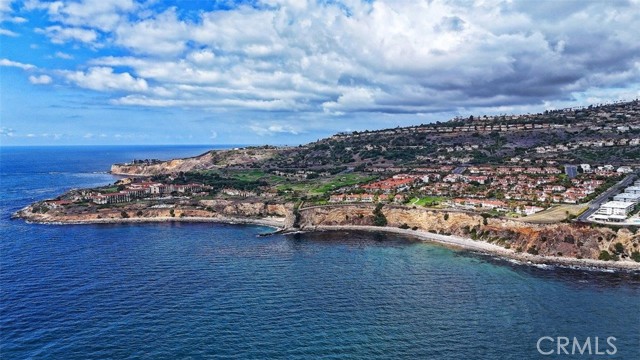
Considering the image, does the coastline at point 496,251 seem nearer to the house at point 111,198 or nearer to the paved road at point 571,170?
the paved road at point 571,170

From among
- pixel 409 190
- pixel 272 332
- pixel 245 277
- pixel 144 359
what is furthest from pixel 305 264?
pixel 409 190

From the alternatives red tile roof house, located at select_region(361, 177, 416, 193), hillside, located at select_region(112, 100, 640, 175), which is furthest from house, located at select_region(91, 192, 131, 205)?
red tile roof house, located at select_region(361, 177, 416, 193)

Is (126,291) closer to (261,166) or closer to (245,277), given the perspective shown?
(245,277)

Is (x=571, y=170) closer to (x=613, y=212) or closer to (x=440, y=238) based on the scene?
(x=613, y=212)

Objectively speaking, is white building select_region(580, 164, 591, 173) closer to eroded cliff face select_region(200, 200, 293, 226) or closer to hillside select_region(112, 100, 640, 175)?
hillside select_region(112, 100, 640, 175)

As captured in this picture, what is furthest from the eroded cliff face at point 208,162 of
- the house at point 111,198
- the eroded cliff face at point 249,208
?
the eroded cliff face at point 249,208
